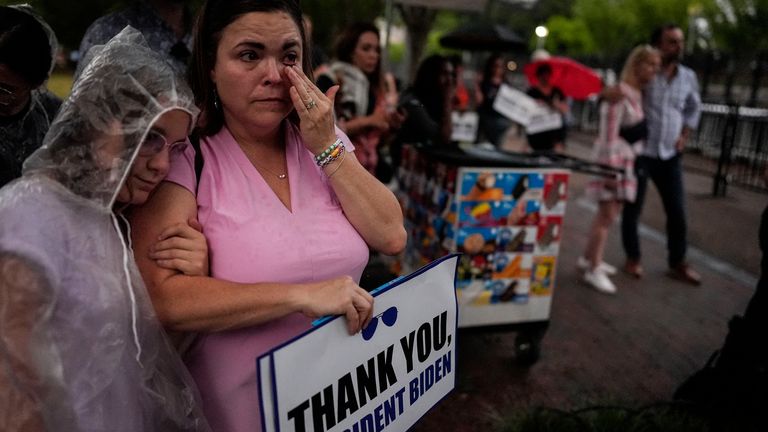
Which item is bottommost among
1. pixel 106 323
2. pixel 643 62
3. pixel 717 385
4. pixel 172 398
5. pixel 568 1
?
pixel 717 385

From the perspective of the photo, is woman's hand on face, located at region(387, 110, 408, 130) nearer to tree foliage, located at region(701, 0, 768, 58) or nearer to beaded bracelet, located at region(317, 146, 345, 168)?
beaded bracelet, located at region(317, 146, 345, 168)

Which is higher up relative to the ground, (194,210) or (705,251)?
(194,210)

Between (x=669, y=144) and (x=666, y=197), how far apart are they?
493mm

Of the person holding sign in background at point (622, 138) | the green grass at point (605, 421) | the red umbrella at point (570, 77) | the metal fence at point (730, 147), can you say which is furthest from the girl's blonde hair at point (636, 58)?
the metal fence at point (730, 147)

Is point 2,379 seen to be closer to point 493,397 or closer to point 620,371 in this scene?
Answer: point 493,397

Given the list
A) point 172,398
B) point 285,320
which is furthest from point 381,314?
point 172,398

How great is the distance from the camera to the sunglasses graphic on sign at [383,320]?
140 centimetres

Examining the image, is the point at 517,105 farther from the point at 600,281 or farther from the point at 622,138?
the point at 600,281

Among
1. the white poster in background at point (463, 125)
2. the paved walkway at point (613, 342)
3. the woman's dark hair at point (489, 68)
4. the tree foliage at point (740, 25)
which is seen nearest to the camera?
the paved walkway at point (613, 342)

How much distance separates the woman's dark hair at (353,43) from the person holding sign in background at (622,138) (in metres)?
2.05

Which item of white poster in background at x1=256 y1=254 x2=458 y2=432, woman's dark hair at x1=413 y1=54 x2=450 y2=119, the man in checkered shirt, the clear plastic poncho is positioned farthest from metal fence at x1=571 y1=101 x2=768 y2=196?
the clear plastic poncho

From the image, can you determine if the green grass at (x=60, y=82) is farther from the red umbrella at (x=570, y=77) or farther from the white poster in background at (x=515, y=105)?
the red umbrella at (x=570, y=77)

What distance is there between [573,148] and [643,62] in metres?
10.3

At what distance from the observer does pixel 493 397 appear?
330 cm
